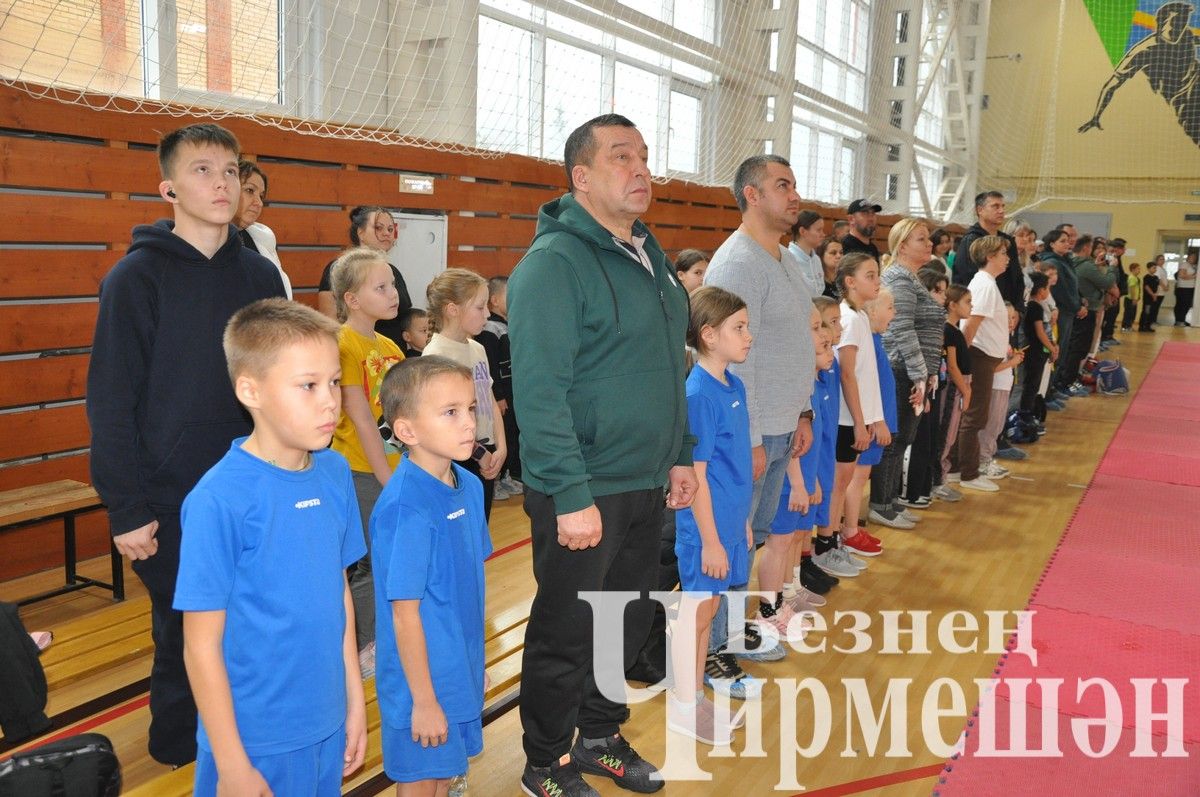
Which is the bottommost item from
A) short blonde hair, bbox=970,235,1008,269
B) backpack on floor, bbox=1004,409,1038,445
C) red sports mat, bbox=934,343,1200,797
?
red sports mat, bbox=934,343,1200,797

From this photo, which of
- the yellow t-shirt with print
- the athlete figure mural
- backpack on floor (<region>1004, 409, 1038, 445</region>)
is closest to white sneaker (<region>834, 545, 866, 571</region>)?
the yellow t-shirt with print

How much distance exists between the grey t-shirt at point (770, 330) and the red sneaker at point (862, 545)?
1.73m

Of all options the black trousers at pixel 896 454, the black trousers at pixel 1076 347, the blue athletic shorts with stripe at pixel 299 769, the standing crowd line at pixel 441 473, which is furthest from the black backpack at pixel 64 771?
the black trousers at pixel 1076 347

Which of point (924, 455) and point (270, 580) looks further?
point (924, 455)

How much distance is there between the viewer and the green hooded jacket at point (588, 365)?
213 cm

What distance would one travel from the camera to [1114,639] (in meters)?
3.70

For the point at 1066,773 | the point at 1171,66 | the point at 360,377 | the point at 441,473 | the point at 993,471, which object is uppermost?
the point at 1171,66

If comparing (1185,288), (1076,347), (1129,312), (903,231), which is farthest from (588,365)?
(1185,288)

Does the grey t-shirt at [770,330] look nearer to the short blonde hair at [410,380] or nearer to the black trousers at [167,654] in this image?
the short blonde hair at [410,380]

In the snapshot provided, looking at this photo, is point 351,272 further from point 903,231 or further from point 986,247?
point 986,247

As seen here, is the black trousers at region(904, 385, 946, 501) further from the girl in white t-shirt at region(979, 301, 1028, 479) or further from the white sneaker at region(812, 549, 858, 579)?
the white sneaker at region(812, 549, 858, 579)

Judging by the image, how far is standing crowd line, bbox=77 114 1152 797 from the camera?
64.8 inches

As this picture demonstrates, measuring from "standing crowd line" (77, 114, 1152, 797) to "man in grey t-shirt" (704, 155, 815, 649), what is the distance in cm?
1

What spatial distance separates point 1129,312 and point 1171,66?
5078 mm
